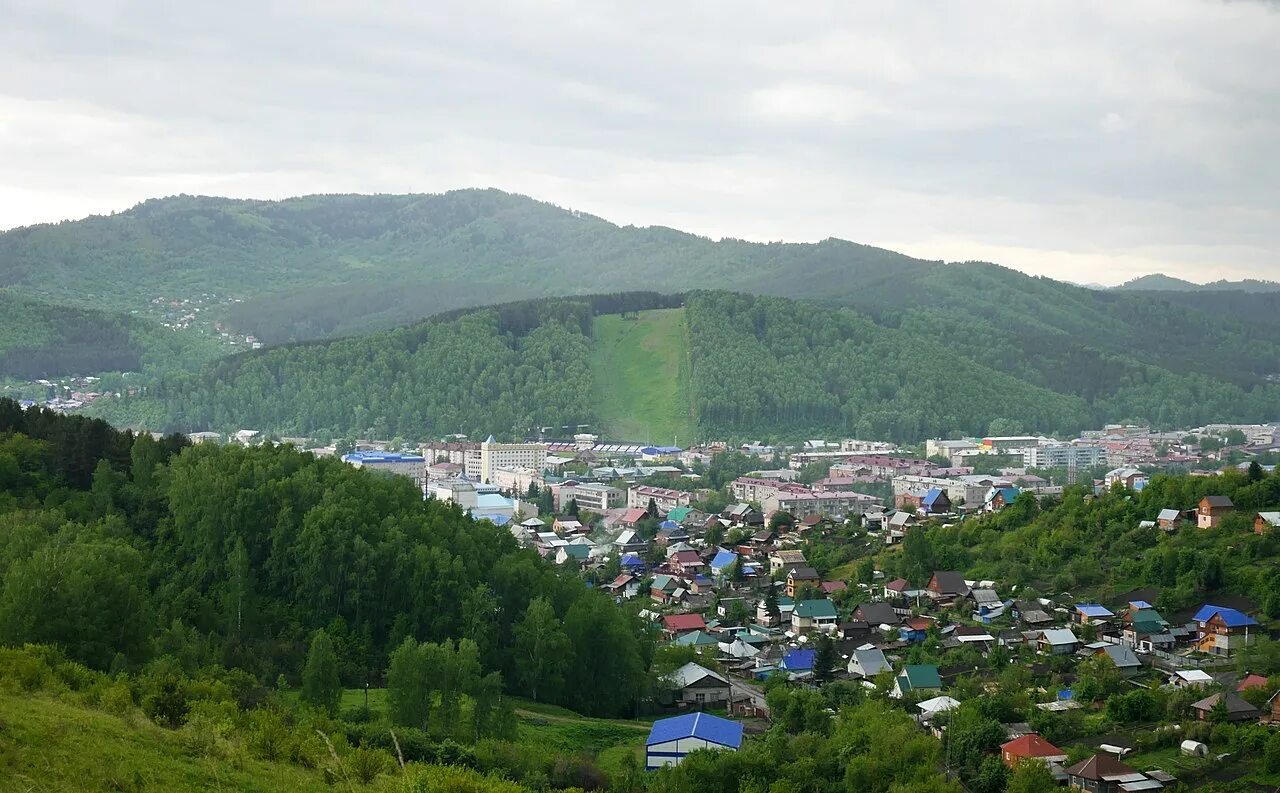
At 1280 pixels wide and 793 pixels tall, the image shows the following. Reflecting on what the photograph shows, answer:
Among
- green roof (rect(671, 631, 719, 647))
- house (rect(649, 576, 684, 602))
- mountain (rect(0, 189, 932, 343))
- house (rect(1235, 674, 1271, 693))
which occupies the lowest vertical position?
green roof (rect(671, 631, 719, 647))

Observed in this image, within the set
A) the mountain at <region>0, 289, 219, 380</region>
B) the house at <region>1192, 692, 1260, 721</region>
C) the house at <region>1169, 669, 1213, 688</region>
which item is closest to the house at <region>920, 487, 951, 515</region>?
the house at <region>1169, 669, 1213, 688</region>

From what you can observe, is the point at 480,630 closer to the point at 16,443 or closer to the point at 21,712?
the point at 16,443

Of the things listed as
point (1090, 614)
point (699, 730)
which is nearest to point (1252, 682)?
point (1090, 614)

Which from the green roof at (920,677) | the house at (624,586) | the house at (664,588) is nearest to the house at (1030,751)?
the green roof at (920,677)

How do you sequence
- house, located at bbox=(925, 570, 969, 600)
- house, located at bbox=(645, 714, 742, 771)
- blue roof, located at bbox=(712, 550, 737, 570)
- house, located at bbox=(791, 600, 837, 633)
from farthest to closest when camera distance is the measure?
blue roof, located at bbox=(712, 550, 737, 570) < house, located at bbox=(925, 570, 969, 600) < house, located at bbox=(791, 600, 837, 633) < house, located at bbox=(645, 714, 742, 771)

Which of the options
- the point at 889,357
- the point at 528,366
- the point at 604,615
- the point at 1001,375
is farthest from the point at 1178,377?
the point at 604,615

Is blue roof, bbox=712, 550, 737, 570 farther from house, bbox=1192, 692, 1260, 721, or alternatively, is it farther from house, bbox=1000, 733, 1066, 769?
house, bbox=1000, 733, 1066, 769
